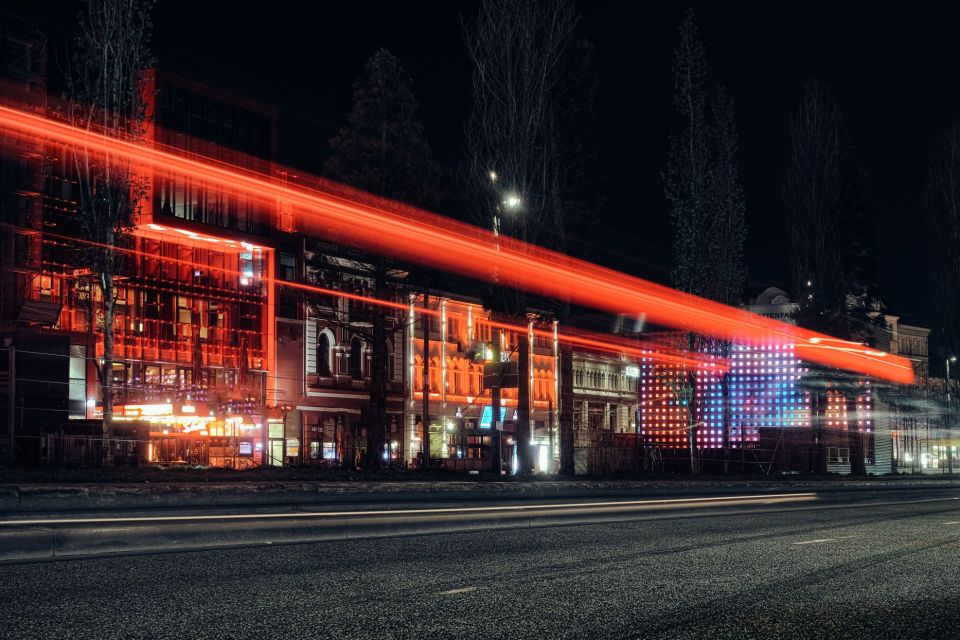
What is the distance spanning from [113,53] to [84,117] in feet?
6.67

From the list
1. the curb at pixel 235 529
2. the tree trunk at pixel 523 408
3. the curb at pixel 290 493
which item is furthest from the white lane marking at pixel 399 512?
the tree trunk at pixel 523 408

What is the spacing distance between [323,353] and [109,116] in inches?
1075

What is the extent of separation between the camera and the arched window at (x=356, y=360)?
→ 58531 millimetres

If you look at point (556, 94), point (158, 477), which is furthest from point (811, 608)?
point (556, 94)

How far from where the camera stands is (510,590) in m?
8.09

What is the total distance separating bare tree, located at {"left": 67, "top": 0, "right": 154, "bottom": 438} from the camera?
30.2m

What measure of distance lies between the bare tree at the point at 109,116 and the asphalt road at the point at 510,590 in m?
20.1

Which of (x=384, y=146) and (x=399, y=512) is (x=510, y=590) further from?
(x=384, y=146)

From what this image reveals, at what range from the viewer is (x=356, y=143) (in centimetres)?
3584

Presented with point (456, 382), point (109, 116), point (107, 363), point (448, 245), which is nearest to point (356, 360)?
point (456, 382)

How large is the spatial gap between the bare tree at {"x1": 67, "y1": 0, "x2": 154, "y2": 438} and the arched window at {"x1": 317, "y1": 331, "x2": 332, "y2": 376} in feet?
80.8

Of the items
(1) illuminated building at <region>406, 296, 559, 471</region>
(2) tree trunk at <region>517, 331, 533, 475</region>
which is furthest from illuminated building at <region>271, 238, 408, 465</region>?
(2) tree trunk at <region>517, 331, 533, 475</region>

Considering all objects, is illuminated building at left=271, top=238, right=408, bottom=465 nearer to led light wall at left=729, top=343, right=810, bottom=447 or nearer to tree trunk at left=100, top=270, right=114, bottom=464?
led light wall at left=729, top=343, right=810, bottom=447

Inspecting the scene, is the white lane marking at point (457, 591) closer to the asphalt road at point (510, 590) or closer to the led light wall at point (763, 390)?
the asphalt road at point (510, 590)
